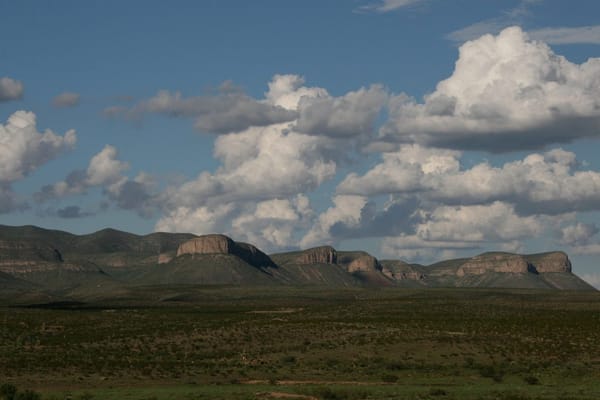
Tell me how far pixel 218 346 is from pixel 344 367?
67.9ft

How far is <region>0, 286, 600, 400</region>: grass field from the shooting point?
57328 millimetres

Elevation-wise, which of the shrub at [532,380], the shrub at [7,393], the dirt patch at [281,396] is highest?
the shrub at [7,393]

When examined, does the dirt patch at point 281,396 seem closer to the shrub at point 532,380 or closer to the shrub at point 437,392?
the shrub at point 437,392

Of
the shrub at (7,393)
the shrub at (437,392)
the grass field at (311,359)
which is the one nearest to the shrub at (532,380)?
the grass field at (311,359)

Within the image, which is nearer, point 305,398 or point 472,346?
point 305,398

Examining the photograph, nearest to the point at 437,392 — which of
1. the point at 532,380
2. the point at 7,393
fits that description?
the point at 532,380

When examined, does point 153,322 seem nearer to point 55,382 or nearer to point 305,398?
point 55,382

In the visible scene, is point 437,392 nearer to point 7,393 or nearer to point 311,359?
point 7,393

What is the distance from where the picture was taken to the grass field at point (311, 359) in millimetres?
57328

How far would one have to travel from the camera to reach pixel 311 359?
7956 cm

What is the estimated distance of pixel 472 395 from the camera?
52656 millimetres

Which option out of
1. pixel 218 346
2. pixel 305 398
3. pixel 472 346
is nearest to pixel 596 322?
pixel 472 346

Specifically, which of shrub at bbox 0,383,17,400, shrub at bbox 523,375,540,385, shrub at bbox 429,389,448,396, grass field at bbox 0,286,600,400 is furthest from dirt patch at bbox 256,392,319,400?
shrub at bbox 523,375,540,385

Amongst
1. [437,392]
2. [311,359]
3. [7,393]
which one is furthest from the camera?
[311,359]
